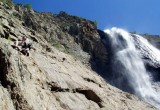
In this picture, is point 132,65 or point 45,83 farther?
point 132,65

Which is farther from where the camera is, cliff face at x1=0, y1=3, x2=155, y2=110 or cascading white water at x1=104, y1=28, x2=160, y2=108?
cascading white water at x1=104, y1=28, x2=160, y2=108

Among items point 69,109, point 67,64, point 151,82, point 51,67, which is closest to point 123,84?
point 151,82

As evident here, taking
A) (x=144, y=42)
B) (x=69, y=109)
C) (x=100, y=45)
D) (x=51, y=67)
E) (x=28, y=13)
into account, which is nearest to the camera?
(x=69, y=109)

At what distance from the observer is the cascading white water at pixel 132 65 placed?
2034 inches

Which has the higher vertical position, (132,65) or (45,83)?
(132,65)

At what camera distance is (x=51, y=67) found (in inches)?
1020

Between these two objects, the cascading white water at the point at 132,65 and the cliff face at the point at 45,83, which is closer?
the cliff face at the point at 45,83

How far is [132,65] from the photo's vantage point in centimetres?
6016

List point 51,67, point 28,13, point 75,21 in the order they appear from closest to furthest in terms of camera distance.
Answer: point 51,67, point 28,13, point 75,21

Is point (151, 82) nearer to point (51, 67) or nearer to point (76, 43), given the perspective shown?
point (76, 43)

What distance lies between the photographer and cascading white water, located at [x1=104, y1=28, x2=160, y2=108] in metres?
51.7

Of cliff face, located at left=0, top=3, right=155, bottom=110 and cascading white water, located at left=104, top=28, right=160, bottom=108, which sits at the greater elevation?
cascading white water, located at left=104, top=28, right=160, bottom=108

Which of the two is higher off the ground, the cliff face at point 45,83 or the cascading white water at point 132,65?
the cascading white water at point 132,65

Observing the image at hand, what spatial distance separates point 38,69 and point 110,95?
7.65 metres
